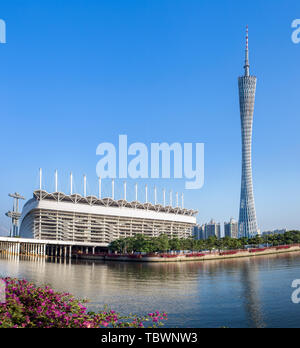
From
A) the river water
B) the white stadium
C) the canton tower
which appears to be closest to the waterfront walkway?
the white stadium

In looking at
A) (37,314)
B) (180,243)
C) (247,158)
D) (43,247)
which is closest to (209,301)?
(37,314)

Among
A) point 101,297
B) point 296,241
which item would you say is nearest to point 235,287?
point 101,297

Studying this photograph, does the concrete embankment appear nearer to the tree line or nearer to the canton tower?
the tree line

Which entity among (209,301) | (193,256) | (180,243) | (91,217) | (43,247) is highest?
(91,217)

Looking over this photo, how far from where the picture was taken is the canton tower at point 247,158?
112000 millimetres

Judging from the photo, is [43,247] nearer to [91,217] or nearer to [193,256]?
[91,217]

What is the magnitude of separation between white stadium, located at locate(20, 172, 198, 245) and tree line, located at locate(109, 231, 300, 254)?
1702cm

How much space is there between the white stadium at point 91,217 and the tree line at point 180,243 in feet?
55.8

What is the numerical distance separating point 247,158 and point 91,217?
51.6 meters

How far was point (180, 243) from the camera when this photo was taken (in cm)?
8338

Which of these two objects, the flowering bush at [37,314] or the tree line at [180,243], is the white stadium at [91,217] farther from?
the flowering bush at [37,314]

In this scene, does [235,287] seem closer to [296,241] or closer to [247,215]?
[296,241]

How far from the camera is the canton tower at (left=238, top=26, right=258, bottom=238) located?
112 meters
